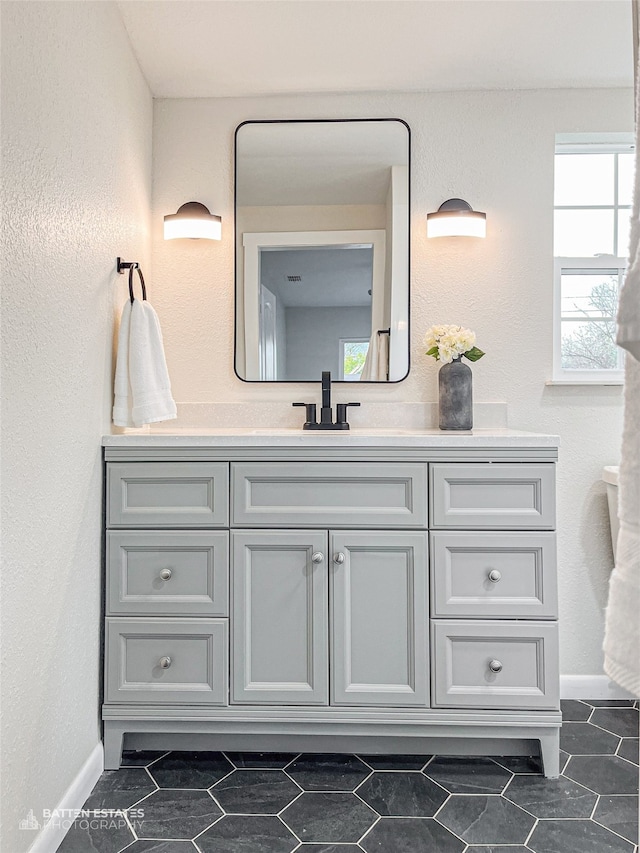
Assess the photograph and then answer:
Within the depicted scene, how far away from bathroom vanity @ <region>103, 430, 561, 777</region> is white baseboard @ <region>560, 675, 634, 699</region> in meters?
0.57

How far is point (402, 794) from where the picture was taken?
1703 millimetres

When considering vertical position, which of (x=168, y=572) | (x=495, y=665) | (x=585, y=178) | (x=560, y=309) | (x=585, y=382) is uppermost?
(x=585, y=178)

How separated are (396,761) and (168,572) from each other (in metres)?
0.91

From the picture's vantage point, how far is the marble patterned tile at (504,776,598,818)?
5.37 ft

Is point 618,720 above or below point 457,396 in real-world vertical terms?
below

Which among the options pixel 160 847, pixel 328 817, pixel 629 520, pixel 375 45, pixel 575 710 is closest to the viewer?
pixel 629 520

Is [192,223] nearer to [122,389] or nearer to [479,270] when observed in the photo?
[122,389]

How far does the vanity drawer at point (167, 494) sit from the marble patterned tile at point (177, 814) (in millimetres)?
741

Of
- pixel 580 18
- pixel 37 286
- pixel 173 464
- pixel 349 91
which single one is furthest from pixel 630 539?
pixel 349 91

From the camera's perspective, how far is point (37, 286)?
55.7 inches

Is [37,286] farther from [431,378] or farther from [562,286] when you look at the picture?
[562,286]

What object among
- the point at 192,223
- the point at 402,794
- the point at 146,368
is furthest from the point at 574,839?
the point at 192,223

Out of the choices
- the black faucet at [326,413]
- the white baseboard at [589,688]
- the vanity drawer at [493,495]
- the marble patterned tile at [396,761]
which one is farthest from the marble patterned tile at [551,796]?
the black faucet at [326,413]

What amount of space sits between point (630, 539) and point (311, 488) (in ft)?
4.41
